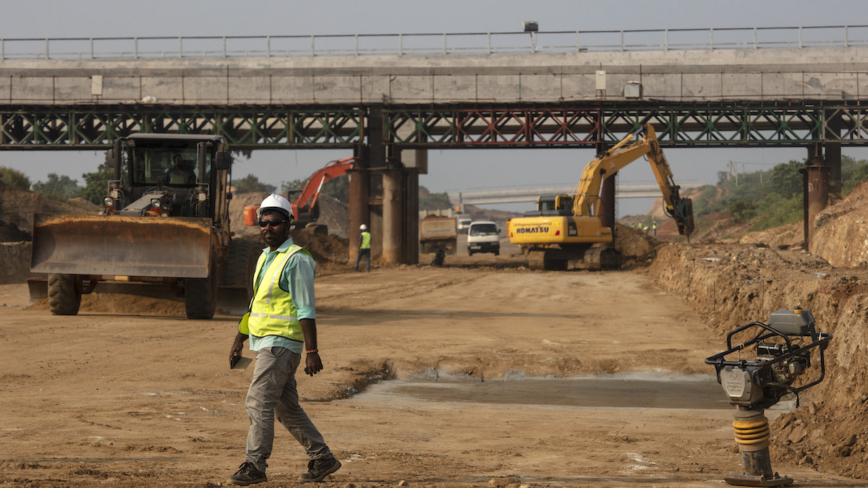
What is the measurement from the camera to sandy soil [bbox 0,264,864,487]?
6.36m

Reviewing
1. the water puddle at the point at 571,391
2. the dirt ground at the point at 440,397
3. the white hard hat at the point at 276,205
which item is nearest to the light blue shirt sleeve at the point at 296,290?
the white hard hat at the point at 276,205

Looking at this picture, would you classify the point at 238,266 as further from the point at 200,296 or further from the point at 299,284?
the point at 299,284

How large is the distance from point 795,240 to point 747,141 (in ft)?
31.4

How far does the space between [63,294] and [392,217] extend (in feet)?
77.8

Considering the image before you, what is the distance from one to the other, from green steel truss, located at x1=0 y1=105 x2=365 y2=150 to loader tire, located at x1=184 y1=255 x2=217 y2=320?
76.9ft

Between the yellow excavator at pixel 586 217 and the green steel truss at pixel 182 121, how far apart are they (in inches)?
382

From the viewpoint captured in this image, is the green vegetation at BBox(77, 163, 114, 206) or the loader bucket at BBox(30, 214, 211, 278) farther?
the green vegetation at BBox(77, 163, 114, 206)

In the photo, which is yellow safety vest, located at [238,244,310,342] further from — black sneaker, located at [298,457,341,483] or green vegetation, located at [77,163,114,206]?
green vegetation, located at [77,163,114,206]

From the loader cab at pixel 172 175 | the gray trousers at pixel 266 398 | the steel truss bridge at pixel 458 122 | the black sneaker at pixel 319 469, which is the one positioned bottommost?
the black sneaker at pixel 319 469

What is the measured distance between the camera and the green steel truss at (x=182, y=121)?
39500 mm

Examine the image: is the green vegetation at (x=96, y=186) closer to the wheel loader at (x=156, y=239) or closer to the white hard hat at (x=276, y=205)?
the wheel loader at (x=156, y=239)

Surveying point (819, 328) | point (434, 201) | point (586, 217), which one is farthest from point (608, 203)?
point (434, 201)

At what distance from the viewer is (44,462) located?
20.0 feet

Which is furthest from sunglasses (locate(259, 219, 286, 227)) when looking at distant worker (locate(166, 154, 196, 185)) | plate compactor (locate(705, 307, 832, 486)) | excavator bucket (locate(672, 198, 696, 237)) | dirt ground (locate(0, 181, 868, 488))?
excavator bucket (locate(672, 198, 696, 237))
